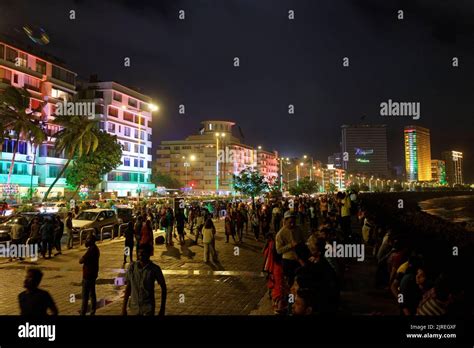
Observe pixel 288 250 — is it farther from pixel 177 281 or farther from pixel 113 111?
pixel 113 111

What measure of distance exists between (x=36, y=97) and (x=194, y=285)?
52361 mm

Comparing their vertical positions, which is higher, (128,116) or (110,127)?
(128,116)

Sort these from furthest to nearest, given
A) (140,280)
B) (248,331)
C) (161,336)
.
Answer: (248,331), (161,336), (140,280)

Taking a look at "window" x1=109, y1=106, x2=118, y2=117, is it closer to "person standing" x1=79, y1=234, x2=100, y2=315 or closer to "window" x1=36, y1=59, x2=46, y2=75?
"window" x1=36, y1=59, x2=46, y2=75

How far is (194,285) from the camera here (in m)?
9.88

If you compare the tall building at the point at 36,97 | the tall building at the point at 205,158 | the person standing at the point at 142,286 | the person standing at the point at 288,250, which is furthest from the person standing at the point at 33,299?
the tall building at the point at 205,158

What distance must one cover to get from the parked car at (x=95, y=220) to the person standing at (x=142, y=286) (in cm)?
1466

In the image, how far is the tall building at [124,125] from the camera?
216 ft

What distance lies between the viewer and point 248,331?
626 centimetres

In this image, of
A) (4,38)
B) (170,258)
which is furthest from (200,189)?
(170,258)

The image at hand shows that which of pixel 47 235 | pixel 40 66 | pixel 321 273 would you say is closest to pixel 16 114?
pixel 40 66

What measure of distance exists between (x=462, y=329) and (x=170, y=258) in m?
10.7

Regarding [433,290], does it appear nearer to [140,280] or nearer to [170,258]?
[140,280]

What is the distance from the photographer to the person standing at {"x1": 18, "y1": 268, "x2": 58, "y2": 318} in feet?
16.0
